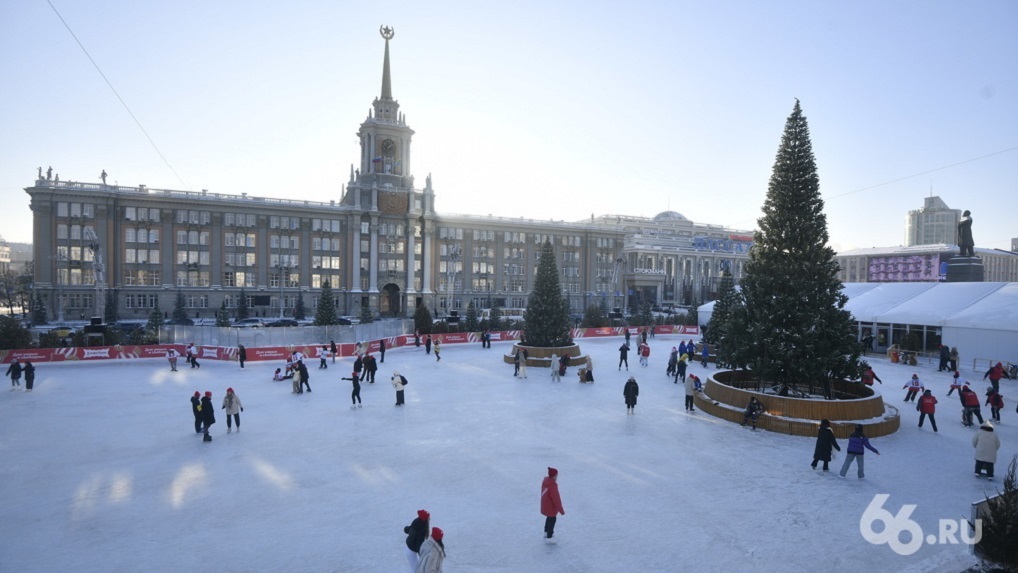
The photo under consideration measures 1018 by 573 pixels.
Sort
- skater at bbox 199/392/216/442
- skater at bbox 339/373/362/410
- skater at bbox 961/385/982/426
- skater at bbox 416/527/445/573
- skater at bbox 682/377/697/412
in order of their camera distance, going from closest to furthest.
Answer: skater at bbox 416/527/445/573 < skater at bbox 199/392/216/442 < skater at bbox 961/385/982/426 < skater at bbox 682/377/697/412 < skater at bbox 339/373/362/410

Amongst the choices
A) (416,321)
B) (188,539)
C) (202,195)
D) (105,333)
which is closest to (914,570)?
(188,539)

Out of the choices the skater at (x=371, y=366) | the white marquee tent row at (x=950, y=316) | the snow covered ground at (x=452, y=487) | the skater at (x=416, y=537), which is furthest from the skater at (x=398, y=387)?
the white marquee tent row at (x=950, y=316)

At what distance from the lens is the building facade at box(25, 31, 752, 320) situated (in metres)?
63.4

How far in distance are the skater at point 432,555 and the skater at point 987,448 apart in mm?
13242

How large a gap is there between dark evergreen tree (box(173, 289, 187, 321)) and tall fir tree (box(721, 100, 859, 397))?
62970 mm

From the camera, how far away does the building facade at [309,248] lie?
63.4 metres

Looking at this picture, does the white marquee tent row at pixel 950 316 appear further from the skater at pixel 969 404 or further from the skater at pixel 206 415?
the skater at pixel 206 415

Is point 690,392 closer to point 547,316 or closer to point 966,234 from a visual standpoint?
point 547,316

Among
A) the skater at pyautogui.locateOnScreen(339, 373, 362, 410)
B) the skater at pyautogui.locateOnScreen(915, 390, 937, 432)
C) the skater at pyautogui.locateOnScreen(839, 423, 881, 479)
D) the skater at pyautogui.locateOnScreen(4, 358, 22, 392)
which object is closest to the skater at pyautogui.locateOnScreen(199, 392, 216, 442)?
the skater at pyautogui.locateOnScreen(339, 373, 362, 410)

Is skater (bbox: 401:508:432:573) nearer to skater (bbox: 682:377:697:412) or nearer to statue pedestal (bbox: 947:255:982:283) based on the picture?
skater (bbox: 682:377:697:412)

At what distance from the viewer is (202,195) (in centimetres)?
6962

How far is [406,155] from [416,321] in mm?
45144

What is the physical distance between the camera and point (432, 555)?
6.62m

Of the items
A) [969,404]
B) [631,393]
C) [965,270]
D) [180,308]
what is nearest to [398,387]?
[631,393]
